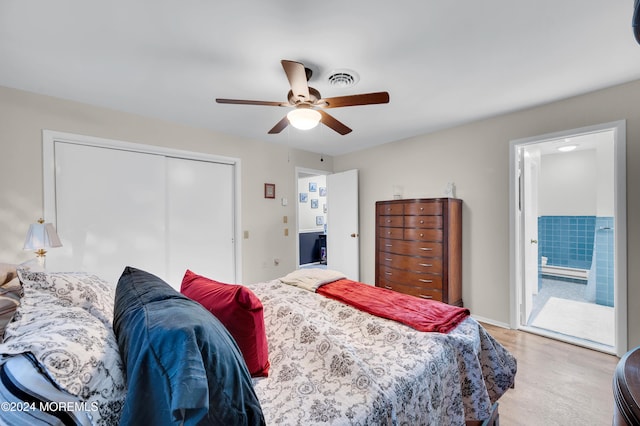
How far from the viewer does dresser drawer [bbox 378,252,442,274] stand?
3.27 meters

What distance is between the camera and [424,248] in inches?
132

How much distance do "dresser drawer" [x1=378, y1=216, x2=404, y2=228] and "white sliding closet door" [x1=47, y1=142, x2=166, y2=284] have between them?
2.80 m

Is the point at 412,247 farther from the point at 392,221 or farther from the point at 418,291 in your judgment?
the point at 418,291

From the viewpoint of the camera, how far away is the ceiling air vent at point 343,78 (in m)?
2.14

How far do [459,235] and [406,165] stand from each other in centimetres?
124

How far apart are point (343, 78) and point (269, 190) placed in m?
2.30

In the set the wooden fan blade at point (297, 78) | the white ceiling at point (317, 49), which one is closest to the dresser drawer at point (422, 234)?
the white ceiling at point (317, 49)

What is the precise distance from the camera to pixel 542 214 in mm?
5438

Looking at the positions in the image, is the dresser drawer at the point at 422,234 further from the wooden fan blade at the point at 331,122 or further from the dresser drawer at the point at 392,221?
the wooden fan blade at the point at 331,122

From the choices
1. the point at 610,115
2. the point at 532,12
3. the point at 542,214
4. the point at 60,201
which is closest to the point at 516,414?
the point at 532,12

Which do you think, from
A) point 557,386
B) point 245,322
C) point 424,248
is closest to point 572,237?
point 424,248

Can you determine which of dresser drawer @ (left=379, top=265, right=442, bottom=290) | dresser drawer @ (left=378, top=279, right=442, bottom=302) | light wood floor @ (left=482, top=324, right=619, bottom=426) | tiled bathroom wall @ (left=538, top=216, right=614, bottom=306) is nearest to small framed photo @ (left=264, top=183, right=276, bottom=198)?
dresser drawer @ (left=379, top=265, right=442, bottom=290)

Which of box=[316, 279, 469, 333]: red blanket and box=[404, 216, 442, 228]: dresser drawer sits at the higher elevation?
box=[404, 216, 442, 228]: dresser drawer

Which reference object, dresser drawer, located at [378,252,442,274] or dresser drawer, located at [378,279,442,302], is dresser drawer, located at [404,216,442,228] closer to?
dresser drawer, located at [378,252,442,274]
